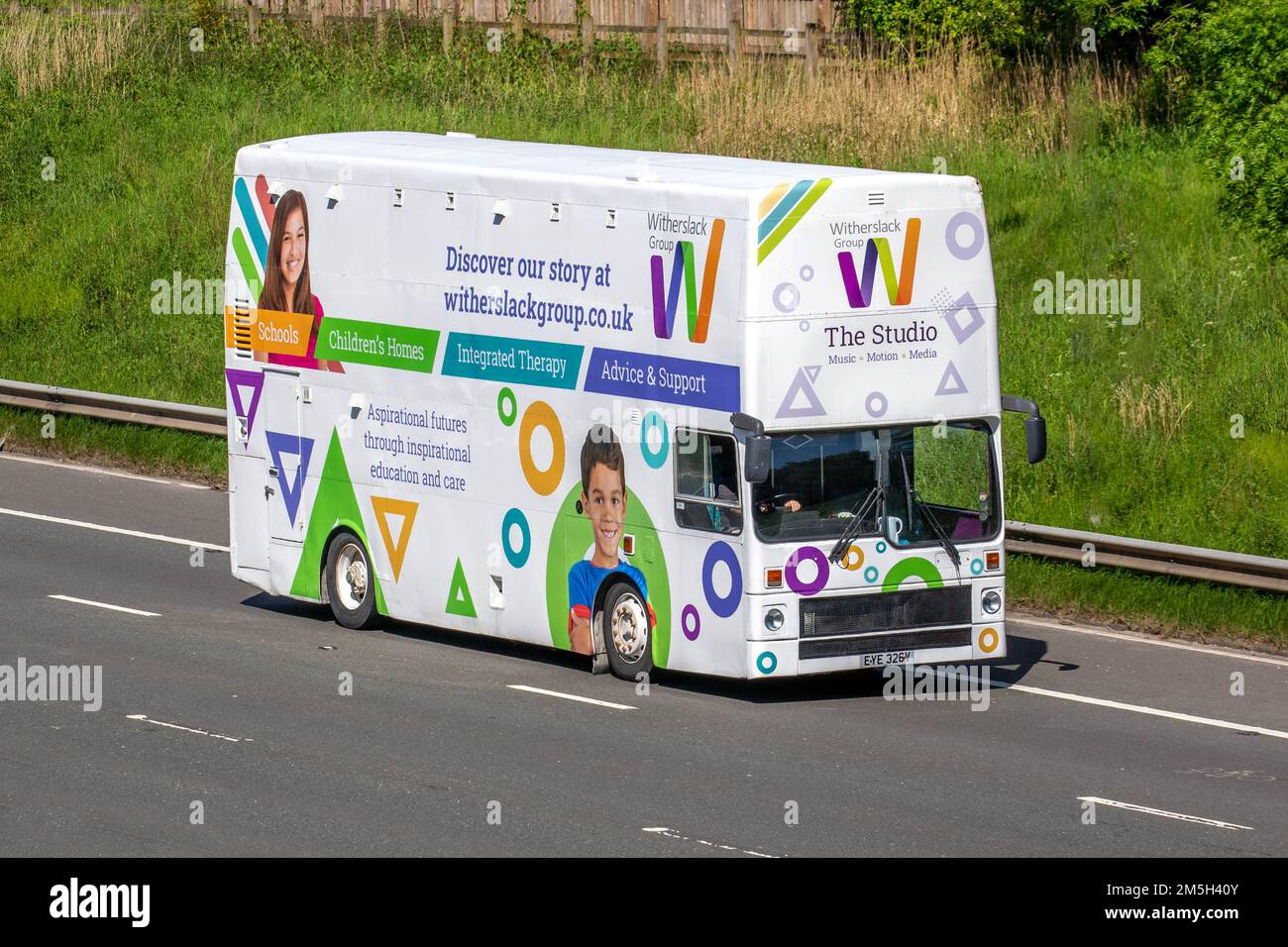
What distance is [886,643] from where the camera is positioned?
1516 centimetres

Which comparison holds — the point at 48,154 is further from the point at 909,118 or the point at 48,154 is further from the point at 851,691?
the point at 851,691

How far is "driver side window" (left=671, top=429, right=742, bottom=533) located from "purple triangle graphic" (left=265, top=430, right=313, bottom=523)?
4410 mm

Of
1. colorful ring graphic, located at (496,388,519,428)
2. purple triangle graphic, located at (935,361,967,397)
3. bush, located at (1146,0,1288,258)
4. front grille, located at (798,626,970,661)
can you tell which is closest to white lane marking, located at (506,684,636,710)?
front grille, located at (798,626,970,661)

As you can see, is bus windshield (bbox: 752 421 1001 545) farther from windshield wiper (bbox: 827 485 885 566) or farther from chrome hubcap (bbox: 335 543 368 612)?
chrome hubcap (bbox: 335 543 368 612)

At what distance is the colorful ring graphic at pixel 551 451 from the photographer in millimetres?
16188

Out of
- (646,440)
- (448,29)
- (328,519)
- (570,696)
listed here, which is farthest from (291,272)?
(448,29)

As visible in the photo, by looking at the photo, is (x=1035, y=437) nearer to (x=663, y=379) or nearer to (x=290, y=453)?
(x=663, y=379)

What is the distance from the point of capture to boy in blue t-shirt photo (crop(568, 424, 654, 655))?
51.6ft

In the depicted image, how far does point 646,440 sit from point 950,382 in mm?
2156

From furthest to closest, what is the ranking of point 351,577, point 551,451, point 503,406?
1. point 351,577
2. point 503,406
3. point 551,451

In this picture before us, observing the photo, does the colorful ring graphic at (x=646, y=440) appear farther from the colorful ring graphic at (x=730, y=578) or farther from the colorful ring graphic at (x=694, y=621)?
the colorful ring graphic at (x=694, y=621)

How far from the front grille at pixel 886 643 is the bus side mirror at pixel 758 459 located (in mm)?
1325
